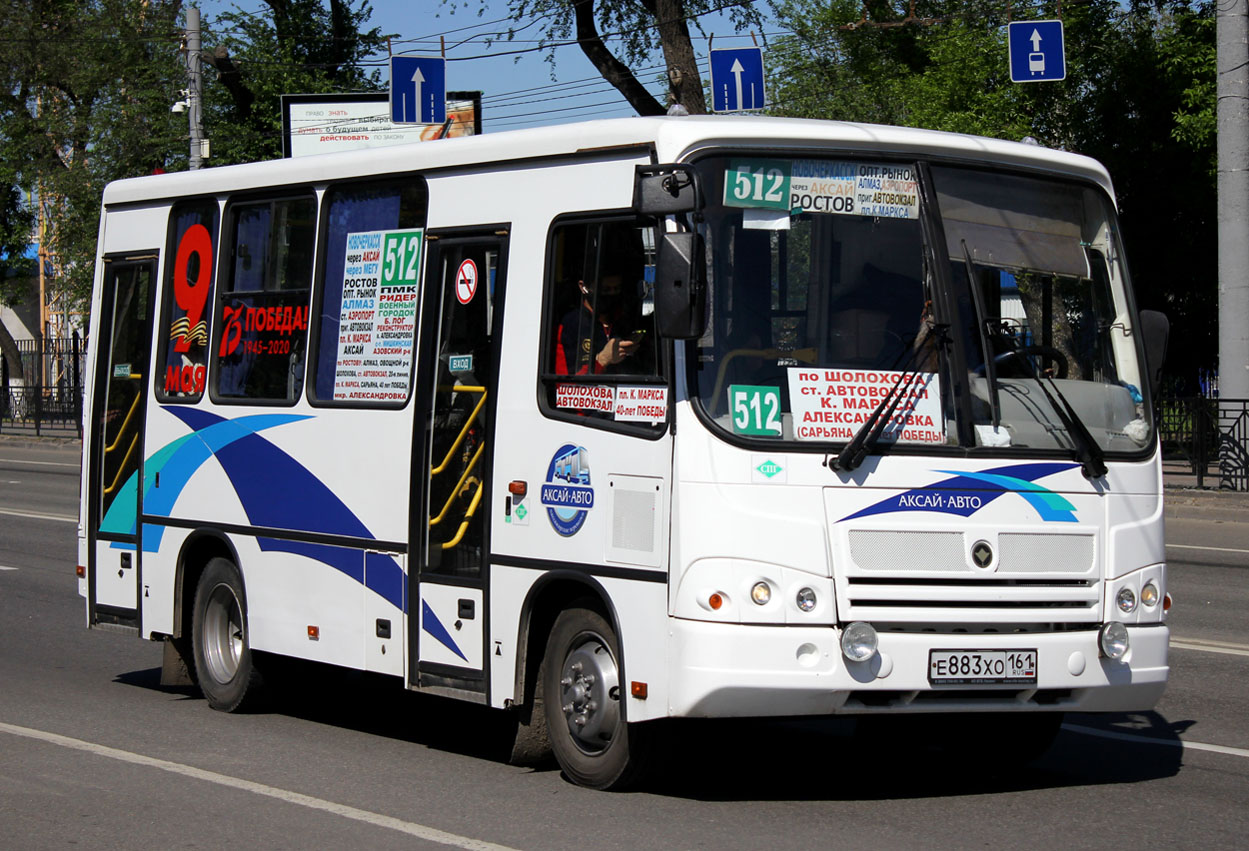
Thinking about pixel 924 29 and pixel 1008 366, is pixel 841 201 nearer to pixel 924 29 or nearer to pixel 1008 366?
pixel 1008 366

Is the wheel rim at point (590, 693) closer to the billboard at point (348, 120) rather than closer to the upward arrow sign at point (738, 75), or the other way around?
the upward arrow sign at point (738, 75)

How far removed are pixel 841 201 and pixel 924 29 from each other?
30094mm

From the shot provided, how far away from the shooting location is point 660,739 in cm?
727

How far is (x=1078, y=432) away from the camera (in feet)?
24.5

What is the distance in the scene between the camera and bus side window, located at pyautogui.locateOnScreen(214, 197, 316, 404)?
380 inches

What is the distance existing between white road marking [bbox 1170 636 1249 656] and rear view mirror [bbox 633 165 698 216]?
599cm

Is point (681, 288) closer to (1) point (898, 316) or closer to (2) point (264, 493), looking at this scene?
(1) point (898, 316)

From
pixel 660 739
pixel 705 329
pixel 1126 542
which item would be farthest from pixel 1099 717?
pixel 705 329

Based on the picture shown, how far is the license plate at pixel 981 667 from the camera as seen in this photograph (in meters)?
6.91

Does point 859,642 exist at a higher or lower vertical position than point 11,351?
A: lower

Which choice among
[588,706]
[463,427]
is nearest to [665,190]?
[463,427]

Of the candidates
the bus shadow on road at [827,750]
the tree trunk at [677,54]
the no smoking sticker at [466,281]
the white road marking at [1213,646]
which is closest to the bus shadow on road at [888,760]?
the bus shadow on road at [827,750]

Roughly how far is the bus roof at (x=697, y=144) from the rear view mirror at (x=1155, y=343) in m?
0.66

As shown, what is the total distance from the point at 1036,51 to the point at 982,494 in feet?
53.9
